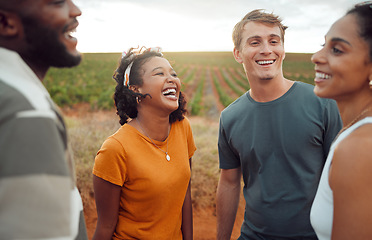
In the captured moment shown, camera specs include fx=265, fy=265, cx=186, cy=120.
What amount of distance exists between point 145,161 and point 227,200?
1.01m

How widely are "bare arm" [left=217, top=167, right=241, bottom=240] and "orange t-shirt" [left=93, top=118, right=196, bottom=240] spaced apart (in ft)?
1.66

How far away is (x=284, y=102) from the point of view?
221 centimetres

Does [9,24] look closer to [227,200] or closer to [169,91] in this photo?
[169,91]

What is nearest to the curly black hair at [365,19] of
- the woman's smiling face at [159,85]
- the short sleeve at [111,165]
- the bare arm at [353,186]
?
the bare arm at [353,186]

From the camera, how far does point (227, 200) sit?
2605 mm

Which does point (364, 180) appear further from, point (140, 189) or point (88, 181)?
point (88, 181)

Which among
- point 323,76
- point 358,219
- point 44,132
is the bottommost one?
point 358,219

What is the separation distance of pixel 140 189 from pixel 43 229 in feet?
4.36

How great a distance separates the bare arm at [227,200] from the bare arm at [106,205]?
1041 millimetres

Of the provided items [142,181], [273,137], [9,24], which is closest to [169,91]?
[142,181]

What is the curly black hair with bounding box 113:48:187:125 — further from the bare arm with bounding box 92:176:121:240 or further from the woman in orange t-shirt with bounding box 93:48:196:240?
the bare arm with bounding box 92:176:121:240

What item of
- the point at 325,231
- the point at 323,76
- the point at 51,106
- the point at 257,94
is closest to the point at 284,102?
the point at 257,94

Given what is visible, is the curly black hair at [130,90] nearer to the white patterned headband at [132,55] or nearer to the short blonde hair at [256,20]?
the white patterned headband at [132,55]

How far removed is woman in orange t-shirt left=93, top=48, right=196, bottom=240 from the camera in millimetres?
2025
